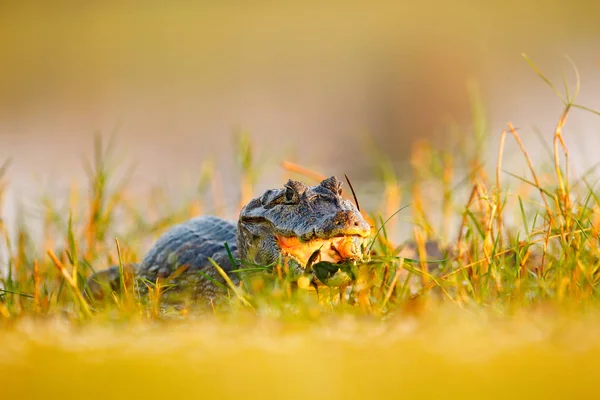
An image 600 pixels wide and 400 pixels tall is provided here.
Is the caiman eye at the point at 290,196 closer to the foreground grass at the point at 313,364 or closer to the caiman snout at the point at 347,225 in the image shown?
the caiman snout at the point at 347,225

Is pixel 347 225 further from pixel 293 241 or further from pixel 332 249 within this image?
pixel 293 241

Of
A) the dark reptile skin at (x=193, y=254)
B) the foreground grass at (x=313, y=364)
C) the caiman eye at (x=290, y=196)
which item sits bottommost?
the dark reptile skin at (x=193, y=254)

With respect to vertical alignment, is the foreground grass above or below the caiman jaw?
above

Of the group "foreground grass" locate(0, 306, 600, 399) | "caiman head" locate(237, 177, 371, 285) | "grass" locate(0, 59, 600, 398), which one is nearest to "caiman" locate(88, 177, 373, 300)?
"caiman head" locate(237, 177, 371, 285)

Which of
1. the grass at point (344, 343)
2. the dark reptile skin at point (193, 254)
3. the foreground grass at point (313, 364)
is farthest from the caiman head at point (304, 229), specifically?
the foreground grass at point (313, 364)

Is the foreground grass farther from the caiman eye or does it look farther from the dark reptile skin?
the dark reptile skin

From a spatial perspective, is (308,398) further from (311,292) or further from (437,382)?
(311,292)

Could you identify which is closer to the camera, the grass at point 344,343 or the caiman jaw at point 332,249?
the grass at point 344,343

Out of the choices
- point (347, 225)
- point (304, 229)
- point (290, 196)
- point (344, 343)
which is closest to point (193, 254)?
point (290, 196)
